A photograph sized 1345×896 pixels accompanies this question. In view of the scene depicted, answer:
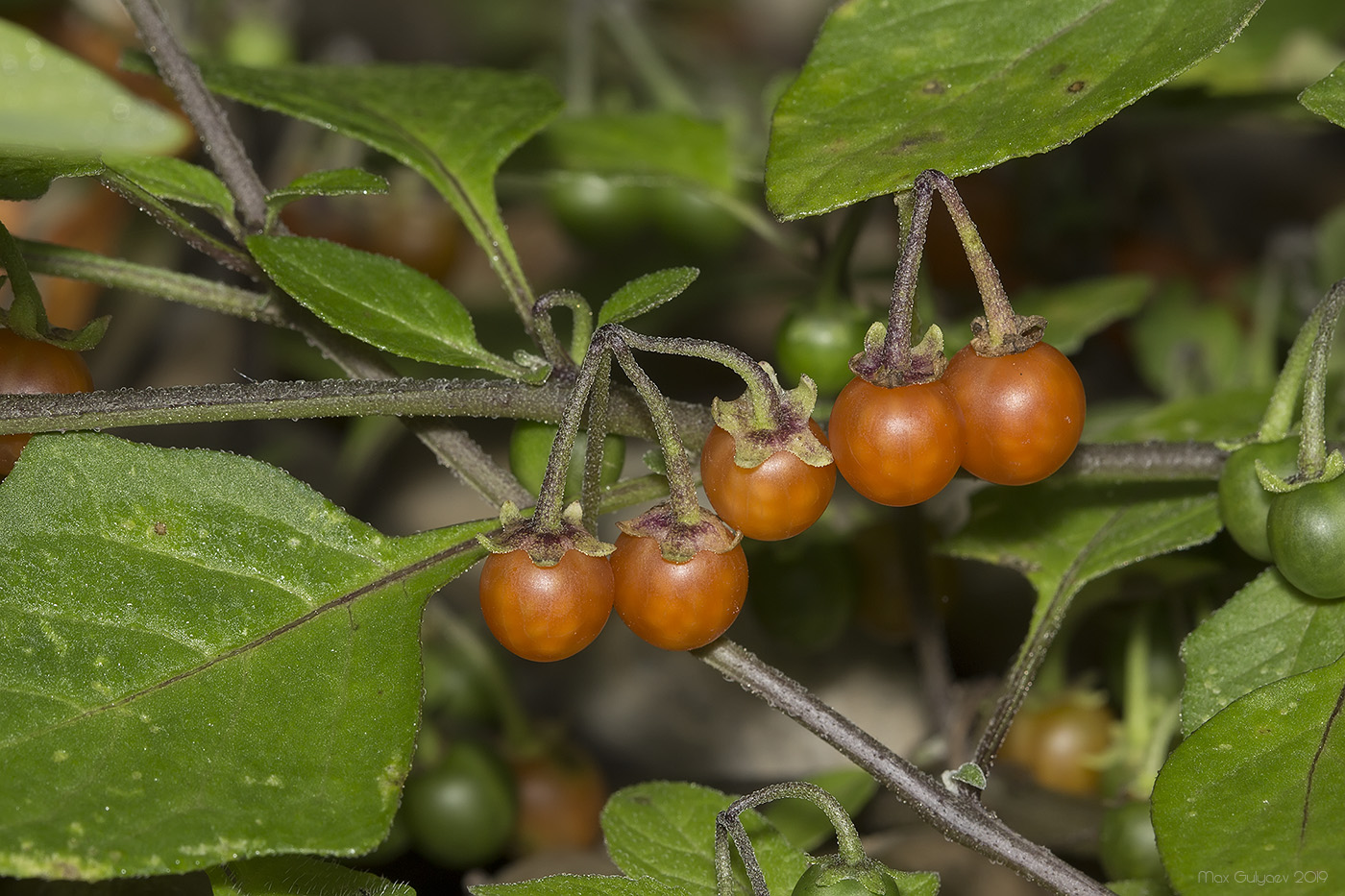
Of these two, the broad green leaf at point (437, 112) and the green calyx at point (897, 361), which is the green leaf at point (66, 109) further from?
the broad green leaf at point (437, 112)

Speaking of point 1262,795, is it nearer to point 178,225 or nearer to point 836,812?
point 836,812

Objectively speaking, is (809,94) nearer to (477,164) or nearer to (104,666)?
(477,164)

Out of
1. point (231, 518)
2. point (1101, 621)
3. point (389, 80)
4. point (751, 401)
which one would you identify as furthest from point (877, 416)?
point (1101, 621)

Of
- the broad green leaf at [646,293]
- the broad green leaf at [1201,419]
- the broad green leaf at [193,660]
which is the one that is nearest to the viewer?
the broad green leaf at [193,660]

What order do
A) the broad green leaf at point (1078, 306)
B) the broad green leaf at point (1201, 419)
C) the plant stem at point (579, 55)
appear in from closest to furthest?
the broad green leaf at point (1201, 419)
the broad green leaf at point (1078, 306)
the plant stem at point (579, 55)

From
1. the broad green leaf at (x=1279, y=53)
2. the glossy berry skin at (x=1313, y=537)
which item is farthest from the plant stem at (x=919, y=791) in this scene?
the broad green leaf at (x=1279, y=53)
